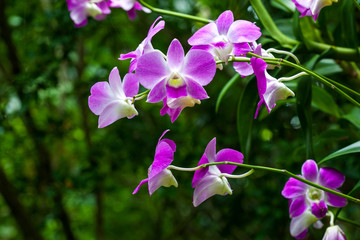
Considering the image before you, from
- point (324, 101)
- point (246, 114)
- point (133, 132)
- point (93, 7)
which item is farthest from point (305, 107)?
point (133, 132)

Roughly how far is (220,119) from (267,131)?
0.37 meters

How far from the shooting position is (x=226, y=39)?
42 cm

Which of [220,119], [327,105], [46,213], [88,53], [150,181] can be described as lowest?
[46,213]

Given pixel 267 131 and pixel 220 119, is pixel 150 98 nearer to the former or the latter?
pixel 267 131

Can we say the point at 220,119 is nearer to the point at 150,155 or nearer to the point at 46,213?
the point at 150,155

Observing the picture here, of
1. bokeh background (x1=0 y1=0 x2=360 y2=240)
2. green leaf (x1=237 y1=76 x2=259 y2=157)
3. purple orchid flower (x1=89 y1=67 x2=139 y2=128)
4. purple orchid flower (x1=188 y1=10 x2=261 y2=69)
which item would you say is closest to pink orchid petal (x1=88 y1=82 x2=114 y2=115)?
purple orchid flower (x1=89 y1=67 x2=139 y2=128)

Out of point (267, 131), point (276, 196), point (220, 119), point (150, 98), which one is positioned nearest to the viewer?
point (150, 98)

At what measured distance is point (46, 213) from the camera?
4.44 feet

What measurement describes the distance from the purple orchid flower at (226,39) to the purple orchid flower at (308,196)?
0.17 m

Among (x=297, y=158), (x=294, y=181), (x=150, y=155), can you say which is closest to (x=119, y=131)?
(x=150, y=155)

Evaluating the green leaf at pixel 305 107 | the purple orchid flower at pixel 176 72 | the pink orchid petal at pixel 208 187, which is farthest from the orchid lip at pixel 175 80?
the green leaf at pixel 305 107

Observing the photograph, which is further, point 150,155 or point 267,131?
point 150,155

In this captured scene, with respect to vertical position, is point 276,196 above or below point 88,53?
below

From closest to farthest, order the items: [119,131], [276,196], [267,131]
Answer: [267,131], [276,196], [119,131]
